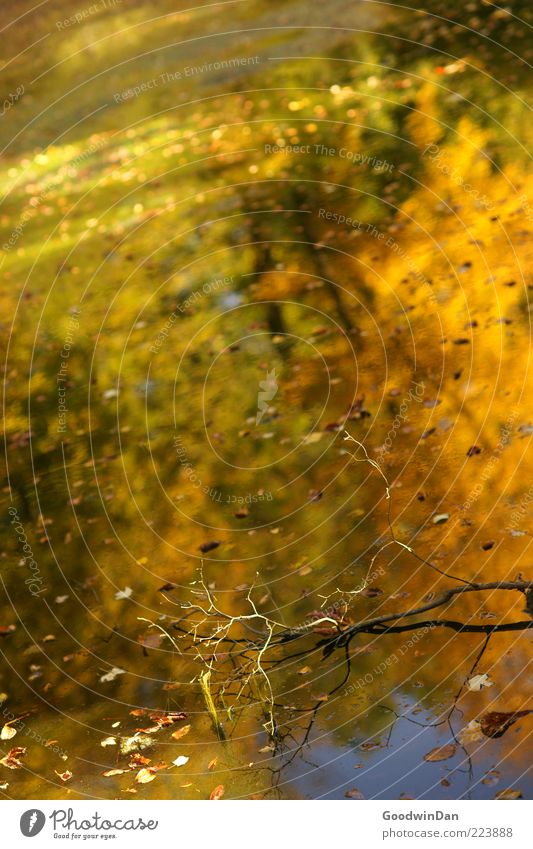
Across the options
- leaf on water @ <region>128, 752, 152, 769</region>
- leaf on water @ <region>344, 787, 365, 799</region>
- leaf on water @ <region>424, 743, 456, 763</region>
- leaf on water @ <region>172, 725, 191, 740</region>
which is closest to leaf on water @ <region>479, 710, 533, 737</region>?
leaf on water @ <region>424, 743, 456, 763</region>

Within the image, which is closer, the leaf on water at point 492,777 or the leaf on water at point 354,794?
the leaf on water at point 492,777

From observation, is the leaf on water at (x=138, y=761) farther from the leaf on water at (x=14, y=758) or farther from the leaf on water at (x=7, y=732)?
the leaf on water at (x=7, y=732)

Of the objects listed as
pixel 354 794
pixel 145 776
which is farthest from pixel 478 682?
pixel 145 776

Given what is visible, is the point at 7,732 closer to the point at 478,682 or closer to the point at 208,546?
the point at 208,546

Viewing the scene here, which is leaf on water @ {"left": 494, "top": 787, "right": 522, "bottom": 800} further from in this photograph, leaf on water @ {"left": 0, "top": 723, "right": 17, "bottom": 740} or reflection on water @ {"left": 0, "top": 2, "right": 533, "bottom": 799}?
leaf on water @ {"left": 0, "top": 723, "right": 17, "bottom": 740}

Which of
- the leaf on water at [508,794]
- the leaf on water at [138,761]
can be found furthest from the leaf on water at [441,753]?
the leaf on water at [138,761]

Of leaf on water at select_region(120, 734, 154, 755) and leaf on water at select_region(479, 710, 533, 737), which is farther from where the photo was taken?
leaf on water at select_region(120, 734, 154, 755)
